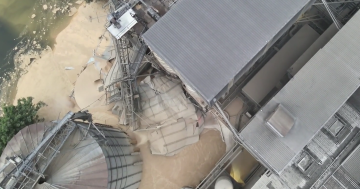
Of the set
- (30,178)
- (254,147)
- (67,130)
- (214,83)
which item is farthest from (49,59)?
(254,147)

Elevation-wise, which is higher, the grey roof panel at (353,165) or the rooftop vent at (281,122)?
the grey roof panel at (353,165)

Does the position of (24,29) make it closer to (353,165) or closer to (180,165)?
(180,165)

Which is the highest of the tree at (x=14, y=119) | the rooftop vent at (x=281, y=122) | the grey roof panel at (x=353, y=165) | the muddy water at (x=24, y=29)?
the grey roof panel at (x=353, y=165)

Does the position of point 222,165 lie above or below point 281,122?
below

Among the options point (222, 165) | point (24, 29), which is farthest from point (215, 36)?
point (24, 29)

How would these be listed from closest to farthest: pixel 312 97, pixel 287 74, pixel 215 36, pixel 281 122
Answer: pixel 281 122
pixel 215 36
pixel 312 97
pixel 287 74

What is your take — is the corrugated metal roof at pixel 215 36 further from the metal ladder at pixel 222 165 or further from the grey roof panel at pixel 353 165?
the grey roof panel at pixel 353 165

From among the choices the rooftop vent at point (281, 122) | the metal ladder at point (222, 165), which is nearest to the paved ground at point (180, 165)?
the metal ladder at point (222, 165)
